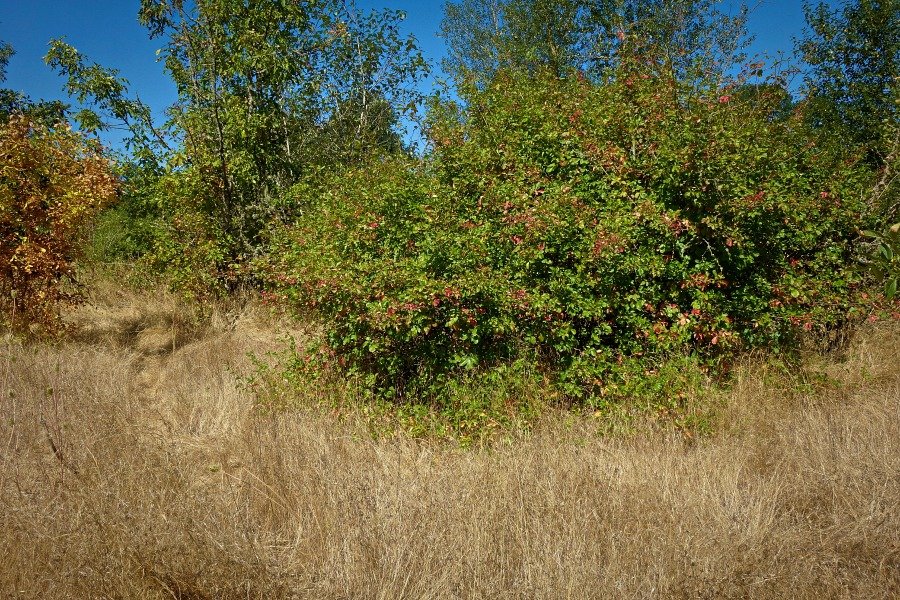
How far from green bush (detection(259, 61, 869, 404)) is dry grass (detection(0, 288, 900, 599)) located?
77cm

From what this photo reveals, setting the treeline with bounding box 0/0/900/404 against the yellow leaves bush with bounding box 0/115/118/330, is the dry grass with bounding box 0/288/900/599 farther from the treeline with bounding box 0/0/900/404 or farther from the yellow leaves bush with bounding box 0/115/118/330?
the yellow leaves bush with bounding box 0/115/118/330

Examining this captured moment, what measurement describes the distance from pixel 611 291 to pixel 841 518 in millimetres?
2534

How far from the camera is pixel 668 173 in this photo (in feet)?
17.6

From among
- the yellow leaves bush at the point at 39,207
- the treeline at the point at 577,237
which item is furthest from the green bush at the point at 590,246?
the yellow leaves bush at the point at 39,207

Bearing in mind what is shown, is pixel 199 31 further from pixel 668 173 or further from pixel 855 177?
pixel 855 177

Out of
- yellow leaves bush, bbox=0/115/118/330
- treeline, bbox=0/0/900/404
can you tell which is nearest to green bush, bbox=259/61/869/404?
treeline, bbox=0/0/900/404

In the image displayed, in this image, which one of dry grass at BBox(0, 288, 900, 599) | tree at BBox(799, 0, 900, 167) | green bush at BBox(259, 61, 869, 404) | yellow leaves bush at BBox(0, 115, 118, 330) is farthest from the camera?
tree at BBox(799, 0, 900, 167)

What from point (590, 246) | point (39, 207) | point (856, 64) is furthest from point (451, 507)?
point (856, 64)

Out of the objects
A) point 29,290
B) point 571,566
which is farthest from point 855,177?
point 29,290

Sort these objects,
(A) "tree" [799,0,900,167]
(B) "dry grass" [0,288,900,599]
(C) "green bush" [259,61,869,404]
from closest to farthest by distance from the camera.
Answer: (B) "dry grass" [0,288,900,599] → (C) "green bush" [259,61,869,404] → (A) "tree" [799,0,900,167]

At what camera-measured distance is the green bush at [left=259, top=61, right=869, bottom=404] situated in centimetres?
512

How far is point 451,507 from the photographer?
3.48 meters

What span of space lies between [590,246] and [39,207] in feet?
22.0

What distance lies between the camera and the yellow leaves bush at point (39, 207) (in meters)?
7.12
